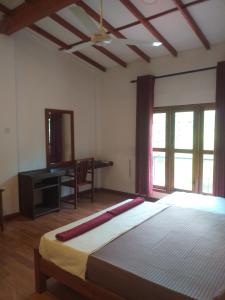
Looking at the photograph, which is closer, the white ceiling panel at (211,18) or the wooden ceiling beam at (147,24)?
the white ceiling panel at (211,18)

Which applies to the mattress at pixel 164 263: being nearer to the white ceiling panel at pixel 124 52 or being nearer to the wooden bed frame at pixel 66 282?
the wooden bed frame at pixel 66 282

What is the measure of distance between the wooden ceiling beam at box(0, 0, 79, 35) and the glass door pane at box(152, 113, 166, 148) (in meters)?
2.50

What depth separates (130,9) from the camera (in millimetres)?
3178

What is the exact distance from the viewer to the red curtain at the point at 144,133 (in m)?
4.46

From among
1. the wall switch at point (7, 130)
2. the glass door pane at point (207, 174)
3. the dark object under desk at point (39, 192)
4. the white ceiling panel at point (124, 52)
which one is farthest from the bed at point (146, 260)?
the white ceiling panel at point (124, 52)

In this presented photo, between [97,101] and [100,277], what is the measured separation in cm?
427

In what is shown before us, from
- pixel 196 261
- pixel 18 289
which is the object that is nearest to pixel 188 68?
pixel 196 261

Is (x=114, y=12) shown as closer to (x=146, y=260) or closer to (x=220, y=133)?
(x=220, y=133)

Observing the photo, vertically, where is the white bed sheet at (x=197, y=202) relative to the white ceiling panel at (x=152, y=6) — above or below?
below

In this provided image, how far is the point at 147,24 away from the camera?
345 centimetres

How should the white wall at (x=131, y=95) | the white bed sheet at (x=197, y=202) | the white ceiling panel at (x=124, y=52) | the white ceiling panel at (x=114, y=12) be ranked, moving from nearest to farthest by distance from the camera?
the white bed sheet at (x=197, y=202), the white ceiling panel at (x=114, y=12), the white wall at (x=131, y=95), the white ceiling panel at (x=124, y=52)

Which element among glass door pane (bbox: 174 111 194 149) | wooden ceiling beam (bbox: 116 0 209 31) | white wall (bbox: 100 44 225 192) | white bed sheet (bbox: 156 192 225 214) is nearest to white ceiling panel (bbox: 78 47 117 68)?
white wall (bbox: 100 44 225 192)

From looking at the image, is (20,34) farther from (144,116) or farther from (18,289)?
(18,289)

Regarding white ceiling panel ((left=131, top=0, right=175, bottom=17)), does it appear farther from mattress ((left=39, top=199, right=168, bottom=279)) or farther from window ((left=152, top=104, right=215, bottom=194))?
mattress ((left=39, top=199, right=168, bottom=279))
